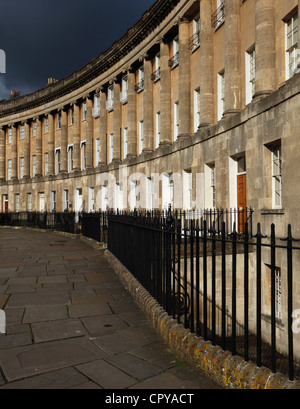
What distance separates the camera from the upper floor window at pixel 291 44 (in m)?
10.7

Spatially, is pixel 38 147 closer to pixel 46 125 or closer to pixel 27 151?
pixel 27 151

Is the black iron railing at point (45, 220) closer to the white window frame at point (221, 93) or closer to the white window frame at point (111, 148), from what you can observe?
the white window frame at point (111, 148)

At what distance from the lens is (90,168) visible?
3025 centimetres

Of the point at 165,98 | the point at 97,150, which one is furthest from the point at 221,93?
the point at 97,150

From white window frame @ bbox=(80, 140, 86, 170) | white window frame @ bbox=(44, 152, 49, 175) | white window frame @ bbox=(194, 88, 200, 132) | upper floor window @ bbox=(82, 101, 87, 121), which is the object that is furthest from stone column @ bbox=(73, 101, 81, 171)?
white window frame @ bbox=(194, 88, 200, 132)

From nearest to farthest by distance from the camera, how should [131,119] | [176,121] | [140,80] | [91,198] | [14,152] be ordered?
[176,121], [140,80], [131,119], [91,198], [14,152]

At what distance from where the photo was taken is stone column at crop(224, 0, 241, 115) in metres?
13.6

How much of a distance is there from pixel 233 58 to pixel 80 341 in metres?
12.6

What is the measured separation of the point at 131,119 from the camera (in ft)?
81.4

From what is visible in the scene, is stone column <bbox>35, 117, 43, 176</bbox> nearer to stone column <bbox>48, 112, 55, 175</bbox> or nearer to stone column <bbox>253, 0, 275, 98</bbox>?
stone column <bbox>48, 112, 55, 175</bbox>

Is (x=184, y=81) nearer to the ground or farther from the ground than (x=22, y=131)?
nearer to the ground

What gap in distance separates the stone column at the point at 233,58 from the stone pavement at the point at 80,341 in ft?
29.2

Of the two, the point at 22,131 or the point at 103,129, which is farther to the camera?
the point at 22,131
